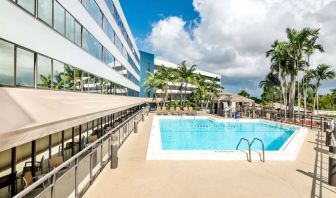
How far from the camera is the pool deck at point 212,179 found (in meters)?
7.46

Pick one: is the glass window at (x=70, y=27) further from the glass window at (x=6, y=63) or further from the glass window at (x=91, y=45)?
the glass window at (x=6, y=63)

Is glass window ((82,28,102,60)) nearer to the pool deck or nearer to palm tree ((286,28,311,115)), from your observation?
the pool deck

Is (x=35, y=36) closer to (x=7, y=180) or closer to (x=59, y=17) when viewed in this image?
(x=59, y=17)

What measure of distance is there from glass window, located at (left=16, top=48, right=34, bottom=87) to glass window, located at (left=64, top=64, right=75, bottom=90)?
323 cm

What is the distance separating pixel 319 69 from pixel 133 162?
183ft

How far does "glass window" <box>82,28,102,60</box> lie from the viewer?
1545cm

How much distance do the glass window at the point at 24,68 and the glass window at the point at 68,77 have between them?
323 cm

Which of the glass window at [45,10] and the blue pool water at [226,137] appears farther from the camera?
the blue pool water at [226,137]

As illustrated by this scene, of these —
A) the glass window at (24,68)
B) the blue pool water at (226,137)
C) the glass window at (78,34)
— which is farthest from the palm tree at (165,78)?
the glass window at (24,68)

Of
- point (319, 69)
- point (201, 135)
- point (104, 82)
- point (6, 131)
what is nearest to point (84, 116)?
point (6, 131)

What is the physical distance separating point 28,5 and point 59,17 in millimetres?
2788

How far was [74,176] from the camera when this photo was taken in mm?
6254

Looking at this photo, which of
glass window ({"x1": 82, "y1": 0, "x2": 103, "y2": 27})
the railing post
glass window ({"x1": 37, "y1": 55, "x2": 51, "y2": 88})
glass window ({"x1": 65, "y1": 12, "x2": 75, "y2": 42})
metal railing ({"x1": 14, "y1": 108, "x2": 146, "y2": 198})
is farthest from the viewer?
glass window ({"x1": 82, "y1": 0, "x2": 103, "y2": 27})

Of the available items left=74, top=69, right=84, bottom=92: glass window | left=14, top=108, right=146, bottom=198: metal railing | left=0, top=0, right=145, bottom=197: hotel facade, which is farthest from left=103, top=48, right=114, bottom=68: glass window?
left=14, top=108, right=146, bottom=198: metal railing
